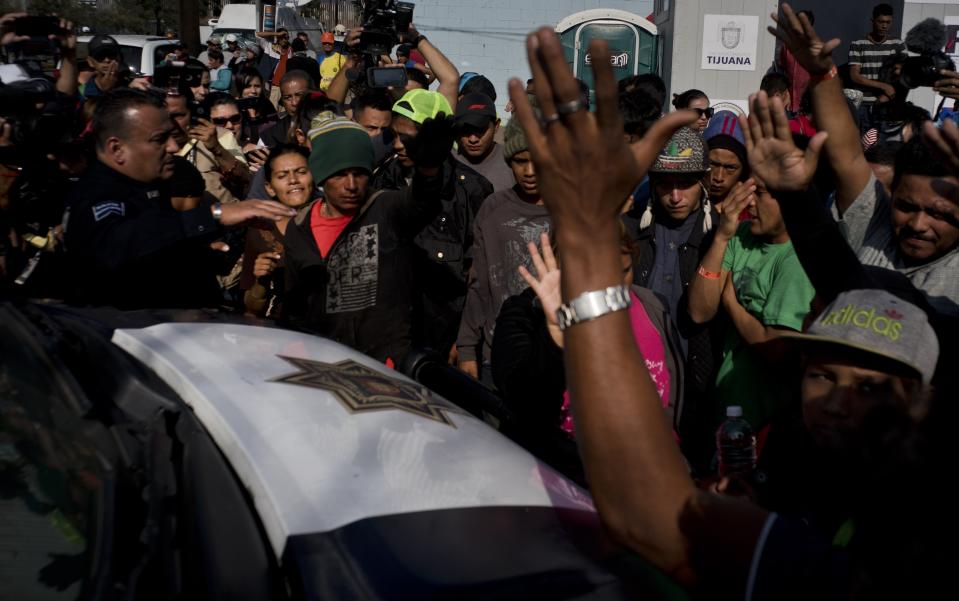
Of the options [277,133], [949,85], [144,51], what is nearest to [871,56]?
[277,133]

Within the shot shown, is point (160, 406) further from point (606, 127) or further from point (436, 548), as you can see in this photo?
point (606, 127)

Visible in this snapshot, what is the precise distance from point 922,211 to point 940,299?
0.29 metres

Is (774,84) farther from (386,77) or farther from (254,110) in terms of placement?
(254,110)

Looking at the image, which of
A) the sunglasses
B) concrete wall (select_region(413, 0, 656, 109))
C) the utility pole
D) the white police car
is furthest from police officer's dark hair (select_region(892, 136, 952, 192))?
the utility pole

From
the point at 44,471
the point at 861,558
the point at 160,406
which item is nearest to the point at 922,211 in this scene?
the point at 861,558

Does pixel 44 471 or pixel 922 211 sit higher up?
pixel 922 211

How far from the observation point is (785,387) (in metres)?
3.33

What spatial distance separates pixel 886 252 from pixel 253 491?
199 cm

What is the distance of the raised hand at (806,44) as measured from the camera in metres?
2.61

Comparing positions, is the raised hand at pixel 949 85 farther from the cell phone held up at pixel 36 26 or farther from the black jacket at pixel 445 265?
the cell phone held up at pixel 36 26

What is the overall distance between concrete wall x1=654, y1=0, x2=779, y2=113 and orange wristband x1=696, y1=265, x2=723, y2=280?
342 inches

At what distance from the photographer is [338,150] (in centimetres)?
402

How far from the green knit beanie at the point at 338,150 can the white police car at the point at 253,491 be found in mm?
1786

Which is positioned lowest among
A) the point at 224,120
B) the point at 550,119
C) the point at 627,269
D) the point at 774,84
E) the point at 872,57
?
the point at 627,269
